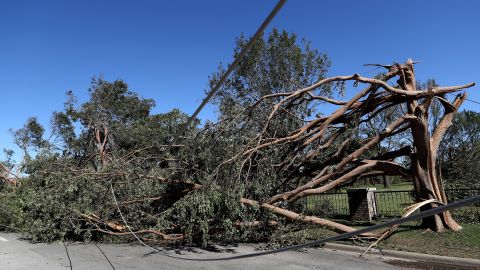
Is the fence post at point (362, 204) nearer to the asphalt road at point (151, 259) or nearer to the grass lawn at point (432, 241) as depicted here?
the grass lawn at point (432, 241)

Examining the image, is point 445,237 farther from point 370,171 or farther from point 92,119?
point 92,119

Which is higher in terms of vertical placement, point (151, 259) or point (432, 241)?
point (432, 241)

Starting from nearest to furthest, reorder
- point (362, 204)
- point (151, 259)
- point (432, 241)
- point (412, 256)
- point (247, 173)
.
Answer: point (412, 256) < point (151, 259) < point (432, 241) < point (247, 173) < point (362, 204)

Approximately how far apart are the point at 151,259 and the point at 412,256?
561 cm

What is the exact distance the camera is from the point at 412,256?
8.34m

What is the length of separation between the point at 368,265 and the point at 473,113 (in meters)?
45.7

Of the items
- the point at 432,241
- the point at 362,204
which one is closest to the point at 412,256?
the point at 432,241

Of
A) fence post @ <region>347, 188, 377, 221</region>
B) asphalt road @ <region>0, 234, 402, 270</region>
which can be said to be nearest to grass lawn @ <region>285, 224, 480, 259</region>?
asphalt road @ <region>0, 234, 402, 270</region>

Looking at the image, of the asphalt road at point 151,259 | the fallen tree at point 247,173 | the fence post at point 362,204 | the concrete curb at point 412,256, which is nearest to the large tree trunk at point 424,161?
the fallen tree at point 247,173

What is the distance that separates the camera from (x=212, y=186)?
10.2m

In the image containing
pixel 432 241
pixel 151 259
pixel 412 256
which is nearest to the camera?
pixel 412 256

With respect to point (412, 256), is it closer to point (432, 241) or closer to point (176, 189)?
point (432, 241)

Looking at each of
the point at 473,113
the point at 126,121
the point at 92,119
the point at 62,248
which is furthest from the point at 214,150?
the point at 473,113

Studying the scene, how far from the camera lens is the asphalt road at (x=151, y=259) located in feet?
26.3
